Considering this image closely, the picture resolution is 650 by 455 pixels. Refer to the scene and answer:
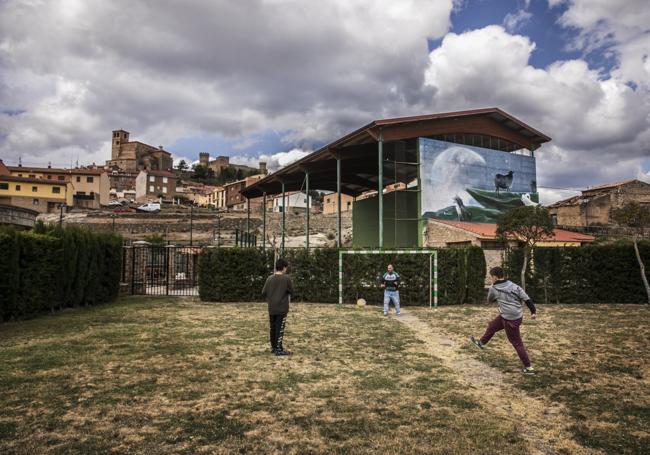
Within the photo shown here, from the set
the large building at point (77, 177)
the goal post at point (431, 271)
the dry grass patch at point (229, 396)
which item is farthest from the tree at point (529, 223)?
the large building at point (77, 177)

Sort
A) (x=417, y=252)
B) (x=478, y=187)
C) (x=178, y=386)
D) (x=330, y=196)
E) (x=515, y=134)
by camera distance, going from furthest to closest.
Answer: (x=330, y=196) < (x=515, y=134) < (x=478, y=187) < (x=417, y=252) < (x=178, y=386)

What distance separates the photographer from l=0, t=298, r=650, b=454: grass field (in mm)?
4035

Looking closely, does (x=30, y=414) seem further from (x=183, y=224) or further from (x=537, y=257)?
(x=183, y=224)

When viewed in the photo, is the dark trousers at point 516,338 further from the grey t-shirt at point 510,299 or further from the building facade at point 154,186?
the building facade at point 154,186

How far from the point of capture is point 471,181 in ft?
93.8

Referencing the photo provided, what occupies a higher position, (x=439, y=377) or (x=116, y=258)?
(x=116, y=258)

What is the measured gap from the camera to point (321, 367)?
6793mm

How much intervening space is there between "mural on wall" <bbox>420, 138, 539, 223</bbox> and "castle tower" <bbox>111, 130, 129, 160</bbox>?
122491 millimetres

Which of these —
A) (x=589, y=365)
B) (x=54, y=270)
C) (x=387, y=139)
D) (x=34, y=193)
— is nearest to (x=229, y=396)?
(x=589, y=365)

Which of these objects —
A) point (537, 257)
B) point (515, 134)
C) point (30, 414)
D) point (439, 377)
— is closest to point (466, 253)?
point (537, 257)

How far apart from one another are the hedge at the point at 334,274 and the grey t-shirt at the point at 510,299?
30.0ft

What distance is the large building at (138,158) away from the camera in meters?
121

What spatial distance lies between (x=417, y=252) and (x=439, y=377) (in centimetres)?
986

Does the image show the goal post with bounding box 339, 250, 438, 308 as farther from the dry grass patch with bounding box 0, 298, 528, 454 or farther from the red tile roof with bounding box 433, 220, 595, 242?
the red tile roof with bounding box 433, 220, 595, 242
